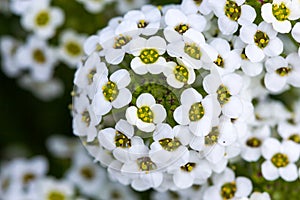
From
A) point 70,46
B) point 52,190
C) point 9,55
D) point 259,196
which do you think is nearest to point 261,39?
point 259,196

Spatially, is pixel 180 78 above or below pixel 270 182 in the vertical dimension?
above

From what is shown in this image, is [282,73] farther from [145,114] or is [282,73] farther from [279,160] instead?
[145,114]

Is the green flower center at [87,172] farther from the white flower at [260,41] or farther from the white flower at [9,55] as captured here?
the white flower at [260,41]

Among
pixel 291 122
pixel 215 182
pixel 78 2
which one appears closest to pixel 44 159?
pixel 78 2

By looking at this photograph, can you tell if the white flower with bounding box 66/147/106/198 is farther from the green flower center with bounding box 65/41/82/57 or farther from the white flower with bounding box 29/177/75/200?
the green flower center with bounding box 65/41/82/57

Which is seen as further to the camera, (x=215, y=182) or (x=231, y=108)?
(x=215, y=182)

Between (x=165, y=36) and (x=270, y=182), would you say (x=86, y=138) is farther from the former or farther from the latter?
(x=270, y=182)
